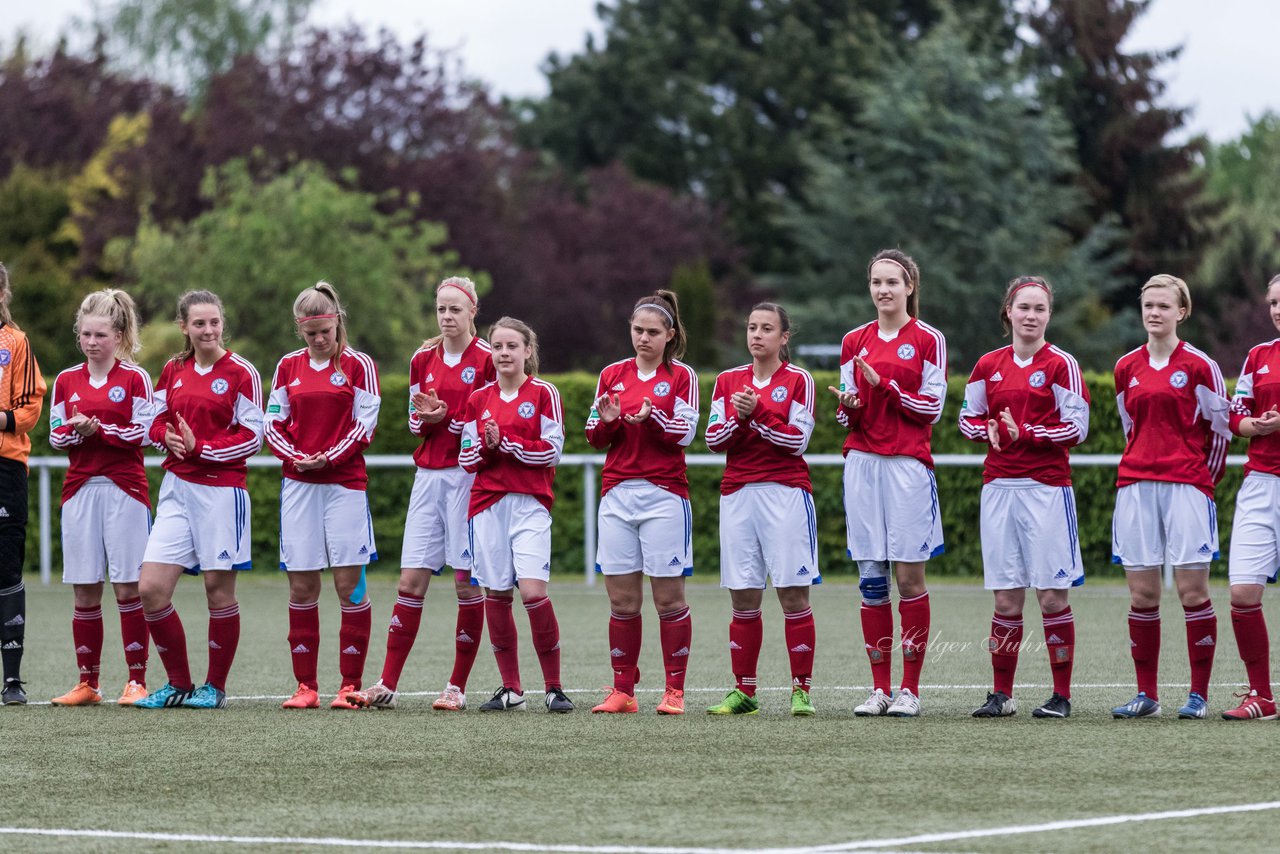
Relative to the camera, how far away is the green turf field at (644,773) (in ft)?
18.3

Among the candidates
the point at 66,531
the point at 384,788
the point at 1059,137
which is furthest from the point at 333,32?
the point at 384,788

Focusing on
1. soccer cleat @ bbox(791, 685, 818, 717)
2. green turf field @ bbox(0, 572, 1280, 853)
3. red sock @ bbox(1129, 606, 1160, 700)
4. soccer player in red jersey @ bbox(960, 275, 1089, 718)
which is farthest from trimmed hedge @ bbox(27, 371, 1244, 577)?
soccer cleat @ bbox(791, 685, 818, 717)

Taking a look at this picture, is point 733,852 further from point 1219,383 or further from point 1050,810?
point 1219,383

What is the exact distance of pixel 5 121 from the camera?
1681 inches

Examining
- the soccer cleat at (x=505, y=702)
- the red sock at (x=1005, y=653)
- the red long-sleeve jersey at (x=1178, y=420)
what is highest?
the red long-sleeve jersey at (x=1178, y=420)

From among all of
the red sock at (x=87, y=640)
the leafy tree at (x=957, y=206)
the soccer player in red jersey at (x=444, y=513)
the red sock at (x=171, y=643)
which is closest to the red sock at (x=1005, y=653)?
the soccer player in red jersey at (x=444, y=513)

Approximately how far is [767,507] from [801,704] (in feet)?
3.02

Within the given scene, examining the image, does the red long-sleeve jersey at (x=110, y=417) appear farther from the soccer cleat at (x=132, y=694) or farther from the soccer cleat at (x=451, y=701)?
the soccer cleat at (x=451, y=701)

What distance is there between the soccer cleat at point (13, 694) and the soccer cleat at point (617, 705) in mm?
2922

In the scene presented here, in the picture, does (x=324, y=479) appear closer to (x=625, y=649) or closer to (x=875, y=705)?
(x=625, y=649)

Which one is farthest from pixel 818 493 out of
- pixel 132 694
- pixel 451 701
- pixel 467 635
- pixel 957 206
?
pixel 957 206

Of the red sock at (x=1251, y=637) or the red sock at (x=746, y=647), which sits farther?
the red sock at (x=746, y=647)

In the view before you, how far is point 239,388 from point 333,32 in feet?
106

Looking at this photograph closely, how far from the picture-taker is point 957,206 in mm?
40188
